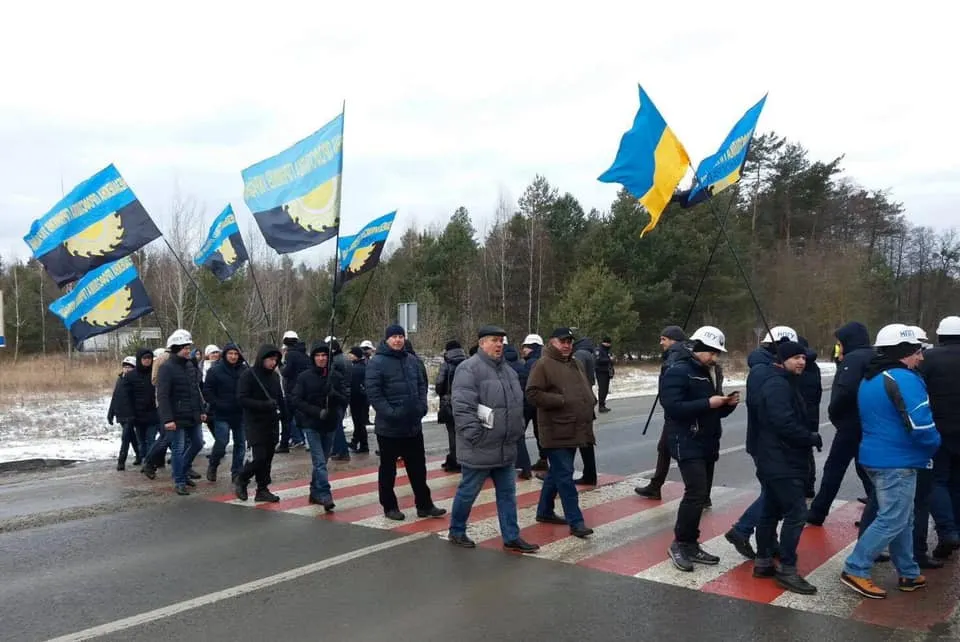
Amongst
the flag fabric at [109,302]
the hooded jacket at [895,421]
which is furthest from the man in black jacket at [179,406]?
the hooded jacket at [895,421]

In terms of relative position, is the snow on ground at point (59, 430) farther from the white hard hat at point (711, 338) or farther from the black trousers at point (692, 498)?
the white hard hat at point (711, 338)

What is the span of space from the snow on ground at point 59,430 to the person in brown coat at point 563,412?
27.8ft

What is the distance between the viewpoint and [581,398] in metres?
6.96

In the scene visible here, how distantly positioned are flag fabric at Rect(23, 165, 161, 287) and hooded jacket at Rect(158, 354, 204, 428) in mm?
1509

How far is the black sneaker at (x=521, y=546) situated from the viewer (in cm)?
630

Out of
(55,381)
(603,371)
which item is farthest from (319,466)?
(55,381)

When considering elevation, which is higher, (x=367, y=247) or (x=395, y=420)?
(x=367, y=247)

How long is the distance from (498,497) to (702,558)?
1.73 meters

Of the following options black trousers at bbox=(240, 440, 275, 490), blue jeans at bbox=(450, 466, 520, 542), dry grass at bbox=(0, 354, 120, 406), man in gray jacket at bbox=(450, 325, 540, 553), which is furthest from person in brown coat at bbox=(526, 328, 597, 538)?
dry grass at bbox=(0, 354, 120, 406)

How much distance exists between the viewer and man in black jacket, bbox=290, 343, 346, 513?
26.7ft

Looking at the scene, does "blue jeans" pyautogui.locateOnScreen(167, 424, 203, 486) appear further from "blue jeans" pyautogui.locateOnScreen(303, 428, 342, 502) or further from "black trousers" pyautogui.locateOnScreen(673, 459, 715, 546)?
"black trousers" pyautogui.locateOnScreen(673, 459, 715, 546)

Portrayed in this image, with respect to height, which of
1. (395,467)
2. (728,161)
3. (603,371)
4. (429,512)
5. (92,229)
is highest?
(728,161)

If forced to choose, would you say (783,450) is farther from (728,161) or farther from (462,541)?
(728,161)

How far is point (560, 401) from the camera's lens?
22.4 ft
